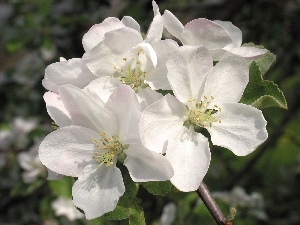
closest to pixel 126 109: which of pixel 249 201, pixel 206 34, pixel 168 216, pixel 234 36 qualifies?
pixel 206 34

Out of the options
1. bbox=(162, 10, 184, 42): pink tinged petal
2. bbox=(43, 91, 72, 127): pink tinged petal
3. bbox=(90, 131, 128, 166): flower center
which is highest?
bbox=(162, 10, 184, 42): pink tinged petal

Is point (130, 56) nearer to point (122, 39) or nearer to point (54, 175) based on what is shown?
point (122, 39)

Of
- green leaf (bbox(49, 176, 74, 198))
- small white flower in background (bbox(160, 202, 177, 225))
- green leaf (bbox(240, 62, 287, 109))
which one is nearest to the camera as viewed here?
green leaf (bbox(240, 62, 287, 109))

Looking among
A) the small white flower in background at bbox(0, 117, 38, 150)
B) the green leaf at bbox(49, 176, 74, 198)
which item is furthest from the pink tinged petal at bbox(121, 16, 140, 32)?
the small white flower in background at bbox(0, 117, 38, 150)

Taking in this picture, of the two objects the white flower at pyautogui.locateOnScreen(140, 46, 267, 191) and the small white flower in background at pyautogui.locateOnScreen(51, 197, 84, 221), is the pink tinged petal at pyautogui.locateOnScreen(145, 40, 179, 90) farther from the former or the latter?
the small white flower in background at pyautogui.locateOnScreen(51, 197, 84, 221)

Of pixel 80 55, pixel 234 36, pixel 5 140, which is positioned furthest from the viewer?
pixel 80 55

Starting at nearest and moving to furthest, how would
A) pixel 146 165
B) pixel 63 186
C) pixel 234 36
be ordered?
pixel 146 165, pixel 234 36, pixel 63 186

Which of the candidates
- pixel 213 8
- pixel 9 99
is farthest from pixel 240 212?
pixel 9 99

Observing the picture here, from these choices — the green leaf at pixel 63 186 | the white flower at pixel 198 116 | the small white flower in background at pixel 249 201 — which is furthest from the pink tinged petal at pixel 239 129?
the small white flower in background at pixel 249 201
